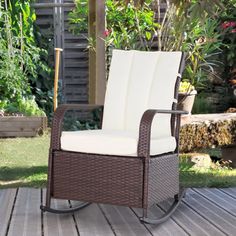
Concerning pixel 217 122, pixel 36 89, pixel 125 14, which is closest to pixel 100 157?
pixel 217 122

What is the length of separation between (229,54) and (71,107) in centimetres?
426

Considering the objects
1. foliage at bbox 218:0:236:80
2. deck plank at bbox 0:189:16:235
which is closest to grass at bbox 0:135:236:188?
deck plank at bbox 0:189:16:235

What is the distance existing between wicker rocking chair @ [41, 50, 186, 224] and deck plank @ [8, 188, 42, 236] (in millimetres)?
114

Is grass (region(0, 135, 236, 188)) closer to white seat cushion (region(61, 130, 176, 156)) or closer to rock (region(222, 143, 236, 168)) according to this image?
rock (region(222, 143, 236, 168))

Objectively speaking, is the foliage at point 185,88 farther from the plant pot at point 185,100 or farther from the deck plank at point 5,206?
the deck plank at point 5,206

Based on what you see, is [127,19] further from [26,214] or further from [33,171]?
[26,214]

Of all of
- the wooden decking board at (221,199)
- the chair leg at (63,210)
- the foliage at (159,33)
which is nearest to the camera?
the chair leg at (63,210)

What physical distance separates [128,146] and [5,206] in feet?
2.93

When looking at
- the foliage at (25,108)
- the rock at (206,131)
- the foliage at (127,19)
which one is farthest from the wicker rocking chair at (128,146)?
the foliage at (25,108)

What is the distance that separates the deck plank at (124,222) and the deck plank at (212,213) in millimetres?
357

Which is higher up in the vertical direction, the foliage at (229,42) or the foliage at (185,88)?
the foliage at (229,42)

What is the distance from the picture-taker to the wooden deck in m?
2.87

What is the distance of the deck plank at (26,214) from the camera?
2875 millimetres

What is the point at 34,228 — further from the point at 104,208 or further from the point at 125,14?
the point at 125,14
